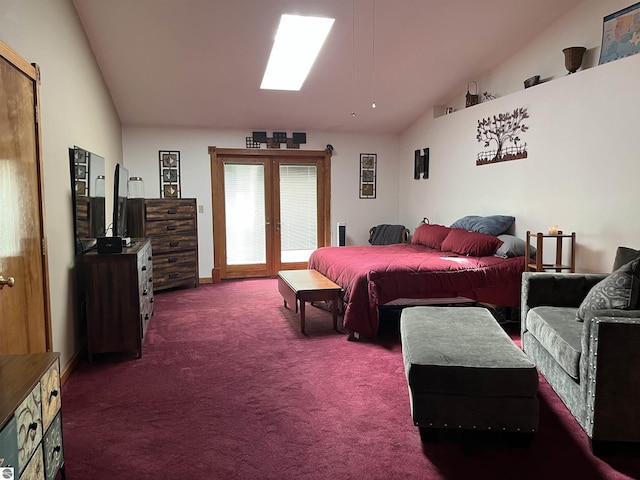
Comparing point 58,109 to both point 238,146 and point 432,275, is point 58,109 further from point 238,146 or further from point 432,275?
point 238,146

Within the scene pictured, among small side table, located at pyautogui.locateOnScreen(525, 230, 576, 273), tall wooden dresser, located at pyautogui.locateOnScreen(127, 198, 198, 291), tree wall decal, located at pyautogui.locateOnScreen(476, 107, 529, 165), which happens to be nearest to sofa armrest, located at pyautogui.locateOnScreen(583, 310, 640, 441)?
small side table, located at pyautogui.locateOnScreen(525, 230, 576, 273)

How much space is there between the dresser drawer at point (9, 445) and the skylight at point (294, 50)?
3.80m

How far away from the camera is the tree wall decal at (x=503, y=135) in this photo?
451cm

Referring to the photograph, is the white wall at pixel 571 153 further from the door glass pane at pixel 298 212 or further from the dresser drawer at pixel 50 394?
the dresser drawer at pixel 50 394

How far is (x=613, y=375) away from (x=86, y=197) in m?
3.74

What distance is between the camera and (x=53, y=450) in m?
1.70

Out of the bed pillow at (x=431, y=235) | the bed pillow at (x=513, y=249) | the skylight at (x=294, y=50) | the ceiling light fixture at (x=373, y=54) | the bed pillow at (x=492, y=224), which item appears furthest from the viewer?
the bed pillow at (x=431, y=235)

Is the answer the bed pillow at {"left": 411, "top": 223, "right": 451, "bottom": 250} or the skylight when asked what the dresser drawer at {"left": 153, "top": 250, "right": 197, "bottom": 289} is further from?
the bed pillow at {"left": 411, "top": 223, "right": 451, "bottom": 250}

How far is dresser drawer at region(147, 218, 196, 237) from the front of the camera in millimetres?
5680

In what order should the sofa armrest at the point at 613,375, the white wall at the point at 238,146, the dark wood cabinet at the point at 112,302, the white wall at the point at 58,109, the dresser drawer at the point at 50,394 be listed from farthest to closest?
the white wall at the point at 238,146 → the dark wood cabinet at the point at 112,302 → the white wall at the point at 58,109 → the sofa armrest at the point at 613,375 → the dresser drawer at the point at 50,394

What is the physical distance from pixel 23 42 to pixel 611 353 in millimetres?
3464

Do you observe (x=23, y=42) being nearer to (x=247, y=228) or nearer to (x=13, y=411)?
(x=13, y=411)

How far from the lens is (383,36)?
4.42 m

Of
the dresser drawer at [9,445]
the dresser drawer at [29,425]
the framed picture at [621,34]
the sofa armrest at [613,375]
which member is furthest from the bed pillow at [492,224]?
the dresser drawer at [9,445]
